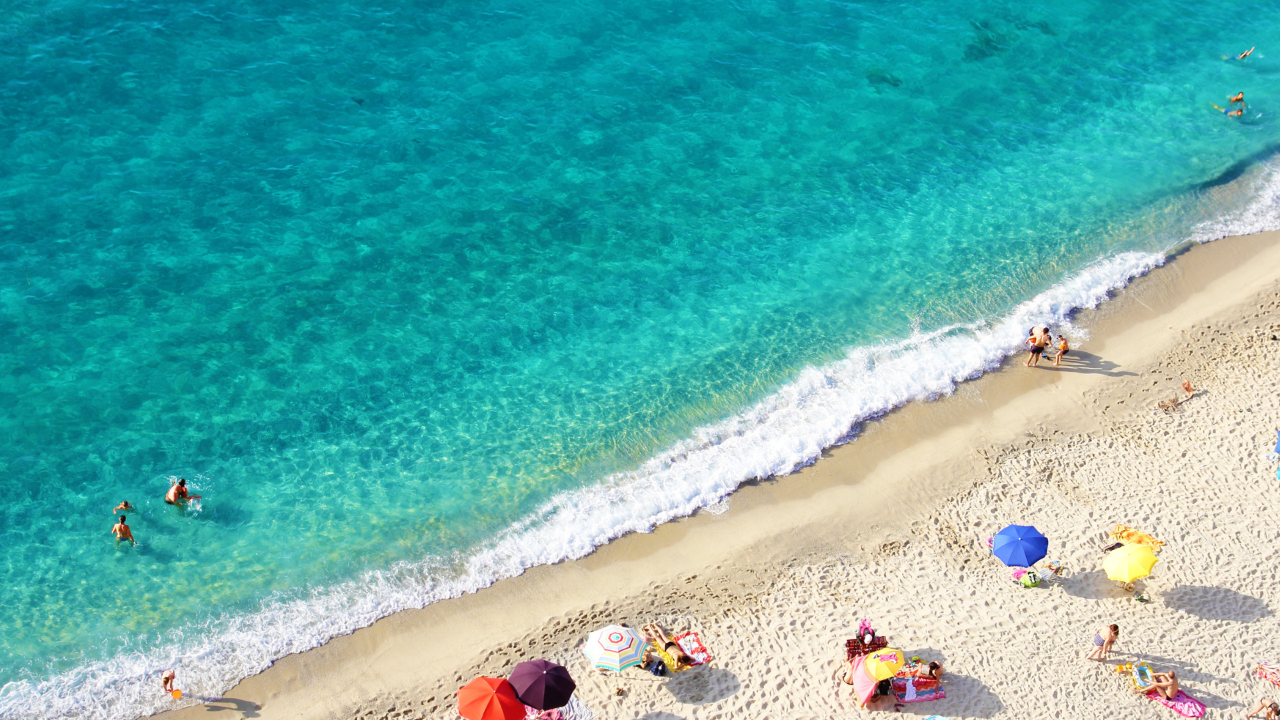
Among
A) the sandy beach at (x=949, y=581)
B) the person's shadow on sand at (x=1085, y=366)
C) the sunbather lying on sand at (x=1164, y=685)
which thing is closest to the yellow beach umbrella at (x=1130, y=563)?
the sandy beach at (x=949, y=581)

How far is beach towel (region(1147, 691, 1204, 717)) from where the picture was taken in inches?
731

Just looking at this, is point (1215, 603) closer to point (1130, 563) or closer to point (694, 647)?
point (1130, 563)

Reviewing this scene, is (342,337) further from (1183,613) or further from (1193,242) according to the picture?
(1193,242)

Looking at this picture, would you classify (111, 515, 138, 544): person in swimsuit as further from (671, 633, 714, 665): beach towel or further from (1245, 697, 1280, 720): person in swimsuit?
(1245, 697, 1280, 720): person in swimsuit

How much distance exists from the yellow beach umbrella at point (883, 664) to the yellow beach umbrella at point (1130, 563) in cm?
582

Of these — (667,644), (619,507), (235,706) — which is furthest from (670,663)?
(235,706)

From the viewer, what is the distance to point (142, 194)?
29.4 meters

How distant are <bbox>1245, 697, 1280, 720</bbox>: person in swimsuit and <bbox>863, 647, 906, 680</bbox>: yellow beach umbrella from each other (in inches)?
296

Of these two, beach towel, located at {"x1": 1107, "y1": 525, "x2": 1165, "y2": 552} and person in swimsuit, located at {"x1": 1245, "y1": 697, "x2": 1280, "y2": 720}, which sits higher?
beach towel, located at {"x1": 1107, "y1": 525, "x2": 1165, "y2": 552}

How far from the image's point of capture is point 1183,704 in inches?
733

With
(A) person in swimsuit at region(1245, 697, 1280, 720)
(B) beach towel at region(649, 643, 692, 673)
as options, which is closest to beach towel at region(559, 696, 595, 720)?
(B) beach towel at region(649, 643, 692, 673)

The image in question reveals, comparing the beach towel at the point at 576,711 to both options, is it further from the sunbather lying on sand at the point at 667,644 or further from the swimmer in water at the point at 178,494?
the swimmer in water at the point at 178,494

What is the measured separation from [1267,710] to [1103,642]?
337 centimetres

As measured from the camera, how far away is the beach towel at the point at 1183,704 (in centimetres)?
1856
